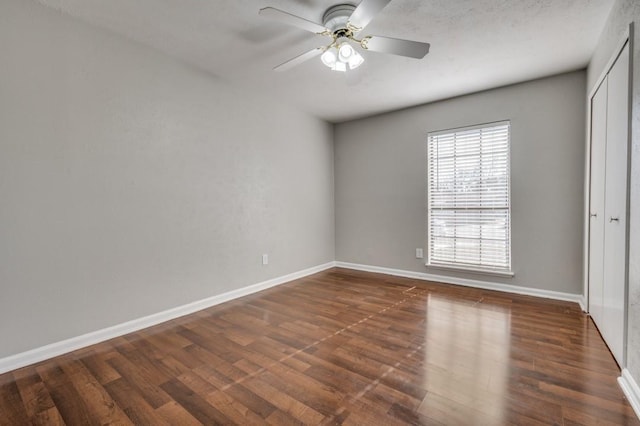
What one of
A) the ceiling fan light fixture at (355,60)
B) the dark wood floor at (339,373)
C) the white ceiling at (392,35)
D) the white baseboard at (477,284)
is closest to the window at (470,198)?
the white baseboard at (477,284)

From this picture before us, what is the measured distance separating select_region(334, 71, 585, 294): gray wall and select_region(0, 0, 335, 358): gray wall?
6.00 ft

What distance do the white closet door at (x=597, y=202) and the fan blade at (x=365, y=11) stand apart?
2.05 m

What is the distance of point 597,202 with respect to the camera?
2.66m

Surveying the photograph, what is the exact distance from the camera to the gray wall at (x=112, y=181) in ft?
6.84

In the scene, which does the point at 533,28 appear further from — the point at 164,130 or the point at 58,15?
the point at 58,15

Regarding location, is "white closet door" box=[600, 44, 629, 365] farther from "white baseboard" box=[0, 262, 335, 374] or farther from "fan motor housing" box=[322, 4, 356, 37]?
"white baseboard" box=[0, 262, 335, 374]

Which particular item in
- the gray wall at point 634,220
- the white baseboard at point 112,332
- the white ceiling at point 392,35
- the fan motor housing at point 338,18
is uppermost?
the white ceiling at point 392,35

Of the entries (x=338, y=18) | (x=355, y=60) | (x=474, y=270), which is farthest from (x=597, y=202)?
(x=338, y=18)

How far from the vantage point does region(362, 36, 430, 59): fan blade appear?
6.90 feet

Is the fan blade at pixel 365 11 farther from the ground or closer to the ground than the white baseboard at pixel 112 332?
farther from the ground

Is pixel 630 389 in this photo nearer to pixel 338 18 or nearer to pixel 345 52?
pixel 345 52

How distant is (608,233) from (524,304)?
1.28m

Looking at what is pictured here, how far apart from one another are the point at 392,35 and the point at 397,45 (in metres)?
0.51

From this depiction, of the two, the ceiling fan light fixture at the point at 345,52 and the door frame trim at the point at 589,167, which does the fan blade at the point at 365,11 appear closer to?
the ceiling fan light fixture at the point at 345,52
